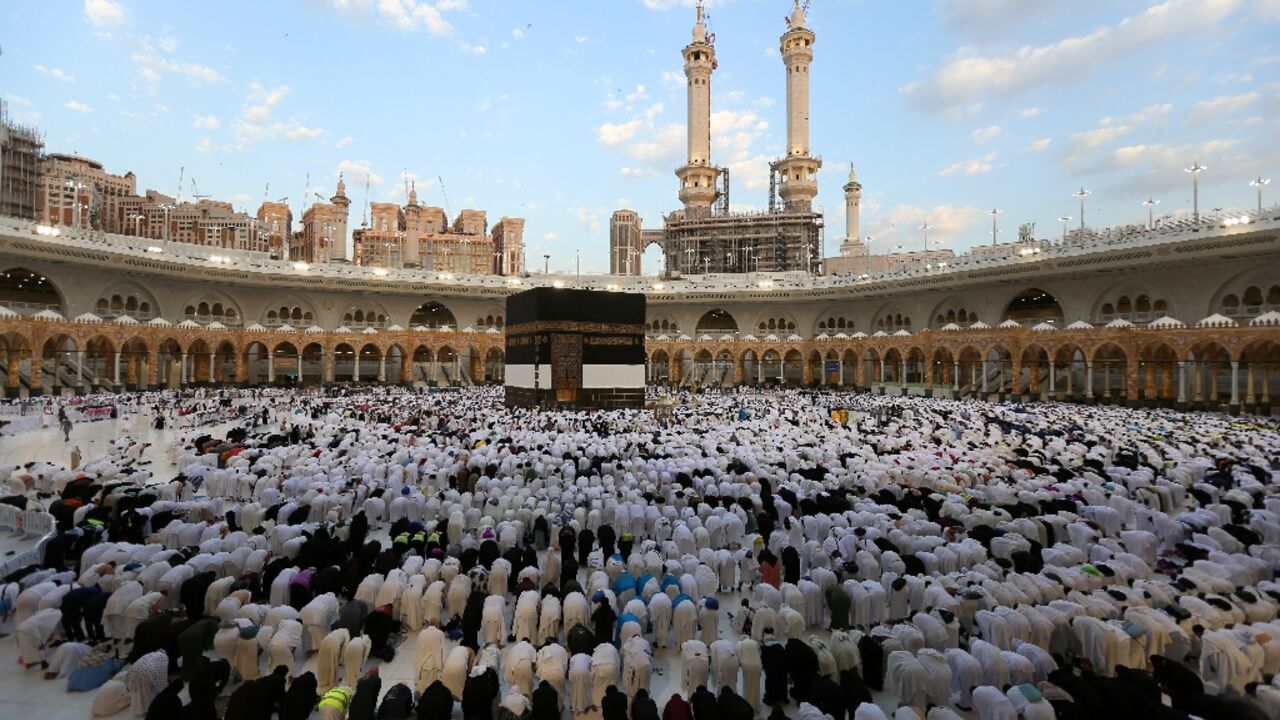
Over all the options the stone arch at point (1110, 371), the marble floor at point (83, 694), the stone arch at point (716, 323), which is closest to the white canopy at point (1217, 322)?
the stone arch at point (1110, 371)

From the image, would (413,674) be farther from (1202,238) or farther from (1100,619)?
(1202,238)

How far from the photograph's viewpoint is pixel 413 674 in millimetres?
5766

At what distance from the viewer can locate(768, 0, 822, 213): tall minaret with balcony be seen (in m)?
53.6

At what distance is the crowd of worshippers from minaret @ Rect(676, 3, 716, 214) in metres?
49.4

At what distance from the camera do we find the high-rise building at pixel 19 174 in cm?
4794

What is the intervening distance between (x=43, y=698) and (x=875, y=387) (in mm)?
37222

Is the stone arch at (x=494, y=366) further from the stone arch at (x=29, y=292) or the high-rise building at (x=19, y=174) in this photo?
the high-rise building at (x=19, y=174)

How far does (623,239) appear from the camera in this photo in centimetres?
9206

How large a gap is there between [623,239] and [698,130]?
3534cm

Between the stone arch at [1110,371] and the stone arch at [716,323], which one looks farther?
the stone arch at [716,323]

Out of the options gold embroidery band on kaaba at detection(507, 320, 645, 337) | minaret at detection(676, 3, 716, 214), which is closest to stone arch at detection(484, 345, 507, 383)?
gold embroidery band on kaaba at detection(507, 320, 645, 337)

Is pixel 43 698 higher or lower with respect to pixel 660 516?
lower

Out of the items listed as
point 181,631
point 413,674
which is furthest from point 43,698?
point 413,674

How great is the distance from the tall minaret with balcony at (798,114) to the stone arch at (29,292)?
170ft
